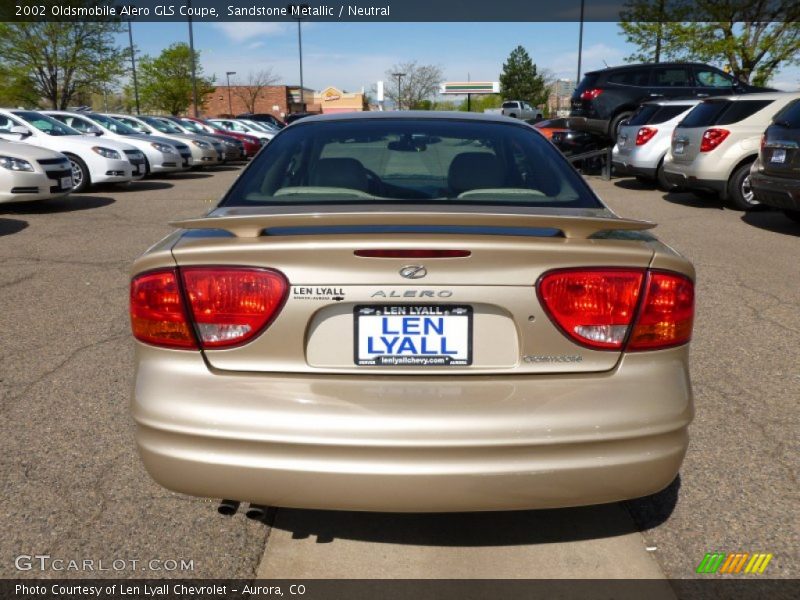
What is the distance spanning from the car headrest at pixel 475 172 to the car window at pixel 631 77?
1489cm

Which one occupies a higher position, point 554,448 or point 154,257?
point 154,257

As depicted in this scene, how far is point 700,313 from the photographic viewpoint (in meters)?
5.81

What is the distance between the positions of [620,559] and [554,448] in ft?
2.43

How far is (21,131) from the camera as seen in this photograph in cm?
1316

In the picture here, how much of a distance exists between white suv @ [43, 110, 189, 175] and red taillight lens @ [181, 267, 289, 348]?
1453 centimetres

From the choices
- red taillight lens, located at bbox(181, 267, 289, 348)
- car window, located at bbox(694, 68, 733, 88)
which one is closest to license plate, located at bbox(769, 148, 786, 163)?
red taillight lens, located at bbox(181, 267, 289, 348)

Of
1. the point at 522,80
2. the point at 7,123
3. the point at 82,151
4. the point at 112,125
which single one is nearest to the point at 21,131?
the point at 7,123

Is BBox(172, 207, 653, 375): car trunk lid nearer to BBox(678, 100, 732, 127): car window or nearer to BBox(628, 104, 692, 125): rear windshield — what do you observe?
BBox(678, 100, 732, 127): car window

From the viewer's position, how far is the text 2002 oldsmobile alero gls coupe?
2146 mm

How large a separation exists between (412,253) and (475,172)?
1.15 meters

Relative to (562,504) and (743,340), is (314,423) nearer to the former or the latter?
(562,504)

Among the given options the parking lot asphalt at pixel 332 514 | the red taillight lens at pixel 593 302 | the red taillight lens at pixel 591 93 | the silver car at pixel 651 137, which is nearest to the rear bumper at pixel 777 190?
the parking lot asphalt at pixel 332 514

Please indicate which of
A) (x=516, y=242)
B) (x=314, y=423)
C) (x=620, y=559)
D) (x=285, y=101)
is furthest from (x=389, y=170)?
(x=285, y=101)

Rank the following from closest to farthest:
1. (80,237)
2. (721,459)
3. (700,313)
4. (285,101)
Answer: (721,459)
(700,313)
(80,237)
(285,101)
